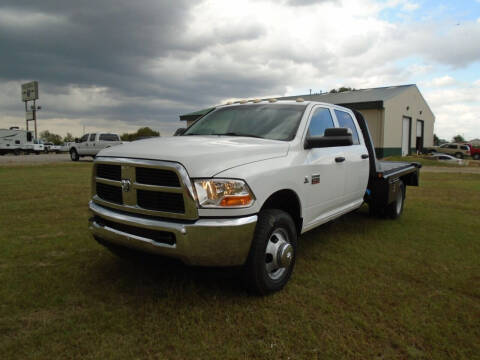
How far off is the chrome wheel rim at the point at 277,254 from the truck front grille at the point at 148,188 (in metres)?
0.83

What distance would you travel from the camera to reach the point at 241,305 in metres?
2.91

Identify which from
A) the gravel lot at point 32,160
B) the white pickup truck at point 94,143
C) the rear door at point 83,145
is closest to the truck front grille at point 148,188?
the white pickup truck at point 94,143

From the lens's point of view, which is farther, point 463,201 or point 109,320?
point 463,201


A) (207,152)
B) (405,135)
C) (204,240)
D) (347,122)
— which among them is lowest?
(204,240)

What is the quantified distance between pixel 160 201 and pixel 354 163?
2817 mm

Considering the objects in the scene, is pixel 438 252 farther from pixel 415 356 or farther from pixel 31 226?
pixel 31 226

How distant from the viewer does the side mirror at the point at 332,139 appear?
11.0 ft

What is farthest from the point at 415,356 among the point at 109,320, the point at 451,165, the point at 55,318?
the point at 451,165

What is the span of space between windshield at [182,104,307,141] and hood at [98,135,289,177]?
0.29 metres

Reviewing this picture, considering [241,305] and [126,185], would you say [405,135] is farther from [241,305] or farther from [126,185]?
[126,185]

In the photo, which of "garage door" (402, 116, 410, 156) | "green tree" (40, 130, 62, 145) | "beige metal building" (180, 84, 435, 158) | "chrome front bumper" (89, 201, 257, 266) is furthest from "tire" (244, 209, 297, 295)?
"green tree" (40, 130, 62, 145)

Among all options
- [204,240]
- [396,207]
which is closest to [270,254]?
[204,240]

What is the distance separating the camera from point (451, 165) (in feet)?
79.5

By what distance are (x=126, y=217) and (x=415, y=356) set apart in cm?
231
